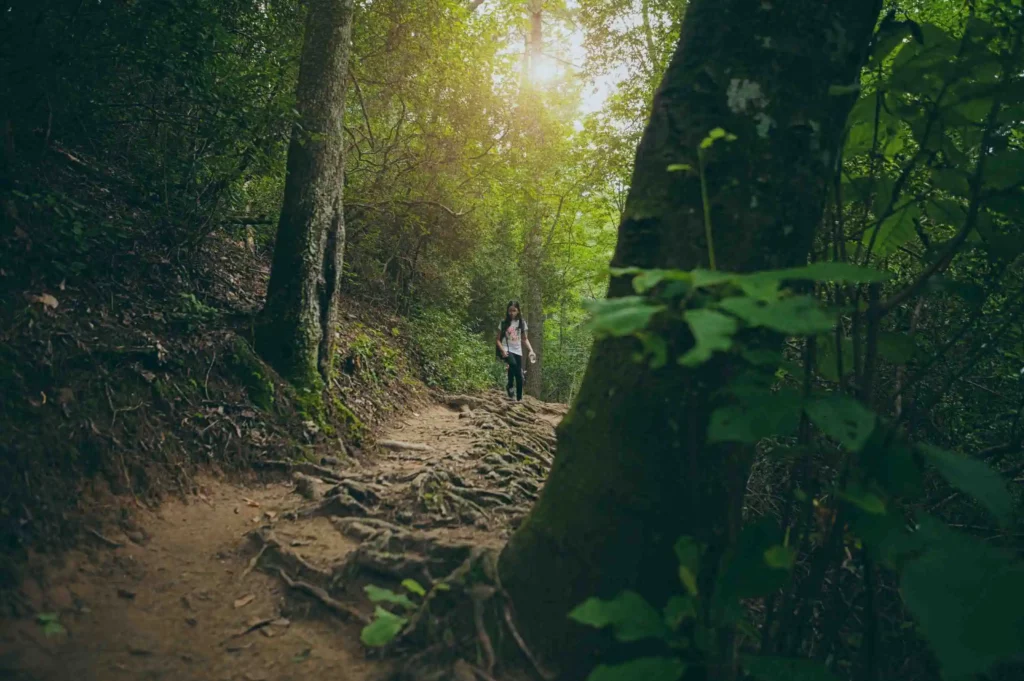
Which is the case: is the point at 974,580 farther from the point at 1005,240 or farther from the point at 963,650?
the point at 1005,240

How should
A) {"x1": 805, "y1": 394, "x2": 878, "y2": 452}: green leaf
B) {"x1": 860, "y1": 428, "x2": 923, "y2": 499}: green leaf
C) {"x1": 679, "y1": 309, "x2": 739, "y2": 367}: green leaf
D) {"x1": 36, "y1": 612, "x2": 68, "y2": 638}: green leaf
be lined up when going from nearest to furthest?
{"x1": 679, "y1": 309, "x2": 739, "y2": 367}: green leaf, {"x1": 805, "y1": 394, "x2": 878, "y2": 452}: green leaf, {"x1": 860, "y1": 428, "x2": 923, "y2": 499}: green leaf, {"x1": 36, "y1": 612, "x2": 68, "y2": 638}: green leaf

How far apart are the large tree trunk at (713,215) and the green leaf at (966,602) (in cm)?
86

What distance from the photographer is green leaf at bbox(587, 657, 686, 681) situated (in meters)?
1.66

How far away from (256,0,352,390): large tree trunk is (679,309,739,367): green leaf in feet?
19.2

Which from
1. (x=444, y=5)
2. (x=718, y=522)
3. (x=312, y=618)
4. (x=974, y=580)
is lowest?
(x=312, y=618)

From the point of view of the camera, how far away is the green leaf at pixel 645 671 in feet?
5.44

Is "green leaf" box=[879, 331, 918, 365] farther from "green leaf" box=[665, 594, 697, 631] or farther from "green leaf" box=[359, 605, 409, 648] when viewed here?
"green leaf" box=[359, 605, 409, 648]

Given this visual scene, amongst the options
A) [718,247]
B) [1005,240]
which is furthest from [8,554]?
[1005,240]

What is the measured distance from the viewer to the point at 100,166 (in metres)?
6.23

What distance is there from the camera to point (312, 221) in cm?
661

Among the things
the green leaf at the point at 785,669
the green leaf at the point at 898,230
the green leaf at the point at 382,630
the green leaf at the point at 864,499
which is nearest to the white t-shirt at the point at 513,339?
the green leaf at the point at 382,630

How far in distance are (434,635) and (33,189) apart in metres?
5.26

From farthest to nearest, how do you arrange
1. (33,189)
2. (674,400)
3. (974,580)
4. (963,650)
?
1. (33,189)
2. (674,400)
3. (974,580)
4. (963,650)

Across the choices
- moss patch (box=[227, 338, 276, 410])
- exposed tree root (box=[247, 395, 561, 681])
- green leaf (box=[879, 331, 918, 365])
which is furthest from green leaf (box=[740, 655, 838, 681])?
moss patch (box=[227, 338, 276, 410])
